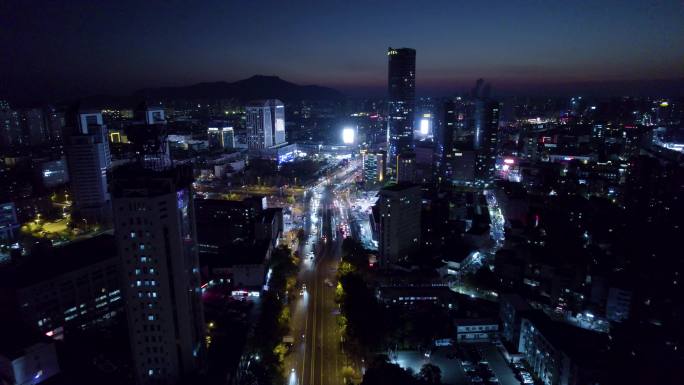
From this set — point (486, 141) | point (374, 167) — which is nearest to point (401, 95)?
point (486, 141)

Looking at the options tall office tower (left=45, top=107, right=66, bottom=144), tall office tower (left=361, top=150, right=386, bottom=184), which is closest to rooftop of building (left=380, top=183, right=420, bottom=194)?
→ tall office tower (left=361, top=150, right=386, bottom=184)

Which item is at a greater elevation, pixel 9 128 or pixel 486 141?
pixel 9 128

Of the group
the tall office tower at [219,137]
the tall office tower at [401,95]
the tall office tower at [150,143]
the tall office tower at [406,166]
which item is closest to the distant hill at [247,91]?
the tall office tower at [219,137]

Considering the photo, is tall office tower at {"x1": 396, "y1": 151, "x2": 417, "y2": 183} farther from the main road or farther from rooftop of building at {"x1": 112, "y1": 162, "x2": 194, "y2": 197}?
rooftop of building at {"x1": 112, "y1": 162, "x2": 194, "y2": 197}

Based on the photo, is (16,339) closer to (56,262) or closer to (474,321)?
(56,262)

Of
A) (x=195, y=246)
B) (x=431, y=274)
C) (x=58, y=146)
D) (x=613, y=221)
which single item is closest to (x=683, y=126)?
(x=613, y=221)

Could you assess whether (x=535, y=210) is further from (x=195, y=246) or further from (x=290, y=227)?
(x=195, y=246)

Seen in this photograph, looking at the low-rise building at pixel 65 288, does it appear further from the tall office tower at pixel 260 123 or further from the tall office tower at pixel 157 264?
the tall office tower at pixel 260 123
